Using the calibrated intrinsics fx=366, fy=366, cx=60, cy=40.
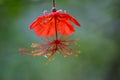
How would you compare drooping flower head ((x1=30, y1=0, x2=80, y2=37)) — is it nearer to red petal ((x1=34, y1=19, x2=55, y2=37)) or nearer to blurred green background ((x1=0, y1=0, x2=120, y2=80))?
red petal ((x1=34, y1=19, x2=55, y2=37))

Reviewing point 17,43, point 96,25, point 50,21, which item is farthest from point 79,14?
point 50,21

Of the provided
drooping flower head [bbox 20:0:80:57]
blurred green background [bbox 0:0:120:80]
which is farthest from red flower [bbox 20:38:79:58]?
blurred green background [bbox 0:0:120:80]

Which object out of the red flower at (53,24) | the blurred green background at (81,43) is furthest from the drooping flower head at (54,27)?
the blurred green background at (81,43)

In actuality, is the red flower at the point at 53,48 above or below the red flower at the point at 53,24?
below

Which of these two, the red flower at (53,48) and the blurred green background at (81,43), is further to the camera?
the blurred green background at (81,43)

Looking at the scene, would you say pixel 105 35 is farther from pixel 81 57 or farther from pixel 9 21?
pixel 9 21

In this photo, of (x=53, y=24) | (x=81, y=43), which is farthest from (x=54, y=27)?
(x=81, y=43)

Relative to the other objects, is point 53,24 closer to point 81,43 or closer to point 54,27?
point 54,27

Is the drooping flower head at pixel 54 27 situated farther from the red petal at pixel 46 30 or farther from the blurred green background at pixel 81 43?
A: the blurred green background at pixel 81 43
